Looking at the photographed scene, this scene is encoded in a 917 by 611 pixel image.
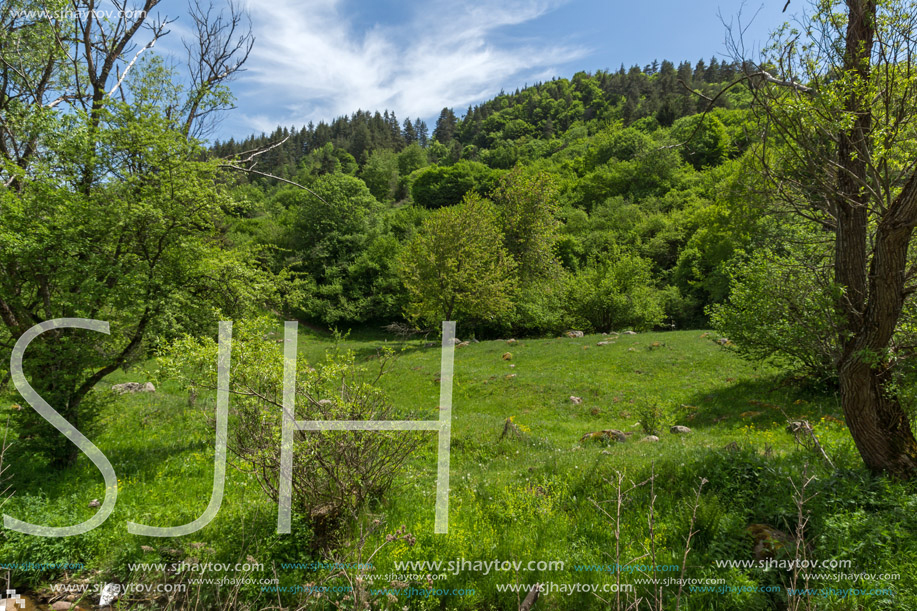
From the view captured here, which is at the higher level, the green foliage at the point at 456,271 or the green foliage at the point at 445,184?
the green foliage at the point at 445,184

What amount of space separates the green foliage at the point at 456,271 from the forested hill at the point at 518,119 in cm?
7545

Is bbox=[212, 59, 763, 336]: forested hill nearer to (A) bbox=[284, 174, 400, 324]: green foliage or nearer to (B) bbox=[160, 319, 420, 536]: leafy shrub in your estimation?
(A) bbox=[284, 174, 400, 324]: green foliage

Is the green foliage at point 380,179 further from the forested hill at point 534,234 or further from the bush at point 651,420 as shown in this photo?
the bush at point 651,420

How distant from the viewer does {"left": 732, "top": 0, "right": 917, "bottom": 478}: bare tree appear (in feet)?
17.2

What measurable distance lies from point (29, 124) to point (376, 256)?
40.0 m

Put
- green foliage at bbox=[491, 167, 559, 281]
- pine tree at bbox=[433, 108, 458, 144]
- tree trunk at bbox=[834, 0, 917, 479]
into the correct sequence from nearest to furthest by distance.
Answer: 1. tree trunk at bbox=[834, 0, 917, 479]
2. green foliage at bbox=[491, 167, 559, 281]
3. pine tree at bbox=[433, 108, 458, 144]

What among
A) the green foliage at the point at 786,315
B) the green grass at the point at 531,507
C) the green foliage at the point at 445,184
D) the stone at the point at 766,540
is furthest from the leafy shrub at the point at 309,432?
the green foliage at the point at 445,184

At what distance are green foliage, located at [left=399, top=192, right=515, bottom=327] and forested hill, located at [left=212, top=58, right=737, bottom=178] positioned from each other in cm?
7545

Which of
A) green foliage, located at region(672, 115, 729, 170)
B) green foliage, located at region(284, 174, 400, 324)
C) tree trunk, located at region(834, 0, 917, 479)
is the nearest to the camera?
tree trunk, located at region(834, 0, 917, 479)

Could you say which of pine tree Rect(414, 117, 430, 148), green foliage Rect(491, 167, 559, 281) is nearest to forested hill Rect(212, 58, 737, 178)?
pine tree Rect(414, 117, 430, 148)

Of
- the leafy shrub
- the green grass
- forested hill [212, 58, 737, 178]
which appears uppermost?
forested hill [212, 58, 737, 178]

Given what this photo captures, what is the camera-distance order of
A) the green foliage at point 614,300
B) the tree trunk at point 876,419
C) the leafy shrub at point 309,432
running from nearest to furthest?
the leafy shrub at point 309,432 < the tree trunk at point 876,419 < the green foliage at point 614,300

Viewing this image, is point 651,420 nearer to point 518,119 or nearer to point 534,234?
point 534,234

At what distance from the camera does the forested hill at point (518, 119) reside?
102875 millimetres
